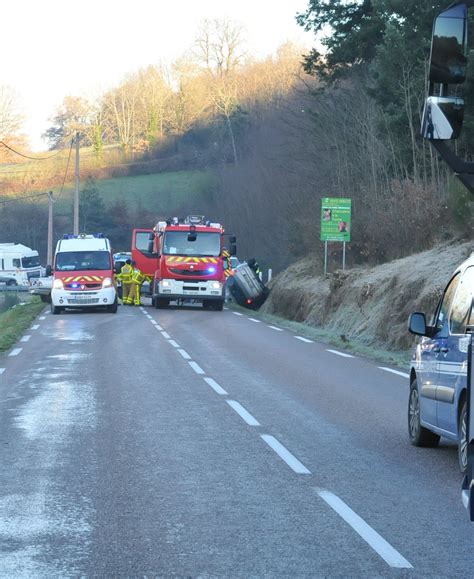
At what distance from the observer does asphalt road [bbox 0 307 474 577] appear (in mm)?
6691

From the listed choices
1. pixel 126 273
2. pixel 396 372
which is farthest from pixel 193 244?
pixel 396 372

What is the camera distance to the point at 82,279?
126 feet

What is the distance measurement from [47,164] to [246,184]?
96.7 ft

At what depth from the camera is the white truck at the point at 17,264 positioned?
271ft

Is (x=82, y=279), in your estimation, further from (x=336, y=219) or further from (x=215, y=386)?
(x=215, y=386)

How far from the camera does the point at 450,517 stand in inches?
311

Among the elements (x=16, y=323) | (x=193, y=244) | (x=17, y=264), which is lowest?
(x=17, y=264)

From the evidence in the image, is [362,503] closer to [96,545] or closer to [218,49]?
[96,545]

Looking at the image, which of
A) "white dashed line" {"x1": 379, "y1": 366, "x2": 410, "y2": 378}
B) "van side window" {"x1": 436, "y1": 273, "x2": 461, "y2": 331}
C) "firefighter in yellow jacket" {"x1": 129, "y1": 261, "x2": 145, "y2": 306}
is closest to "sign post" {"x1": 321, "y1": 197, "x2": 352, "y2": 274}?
"firefighter in yellow jacket" {"x1": 129, "y1": 261, "x2": 145, "y2": 306}

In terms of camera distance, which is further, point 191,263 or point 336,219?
point 191,263

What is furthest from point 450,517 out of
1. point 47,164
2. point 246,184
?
point 47,164

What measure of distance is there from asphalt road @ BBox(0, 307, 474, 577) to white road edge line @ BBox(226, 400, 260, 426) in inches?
1.4

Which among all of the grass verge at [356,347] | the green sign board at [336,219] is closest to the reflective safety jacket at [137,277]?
the green sign board at [336,219]

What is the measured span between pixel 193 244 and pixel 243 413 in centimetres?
2903
